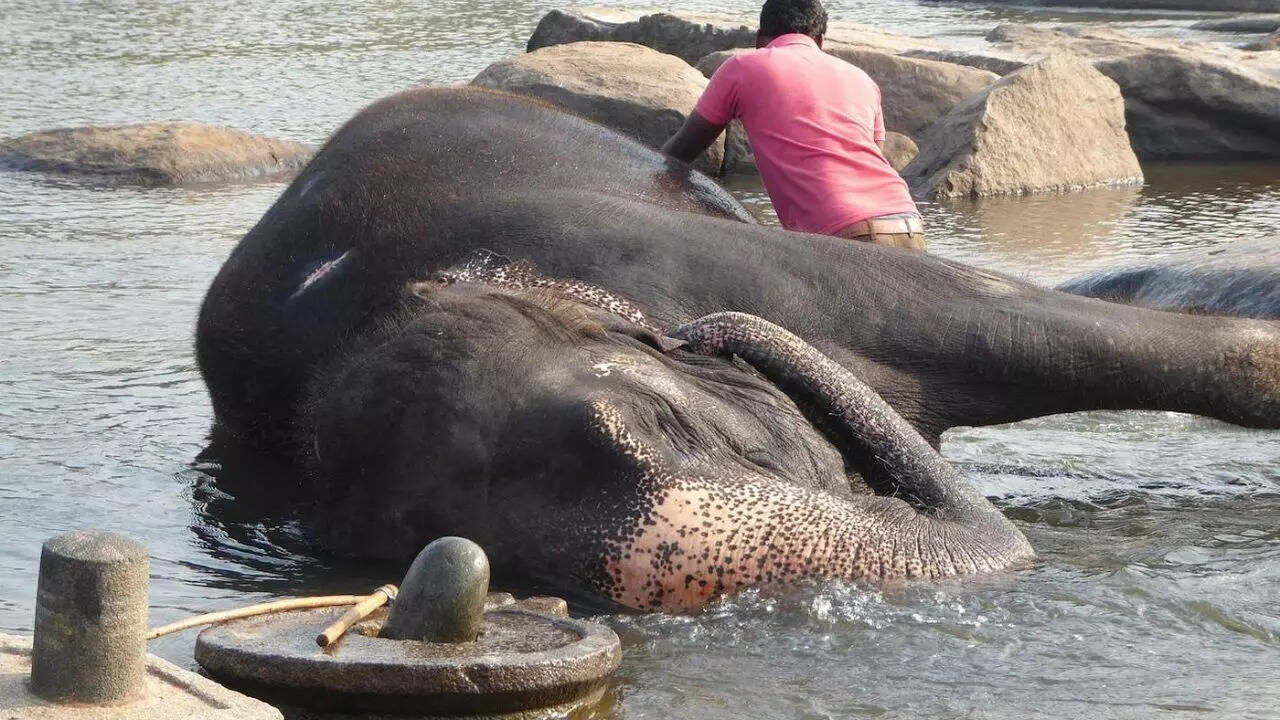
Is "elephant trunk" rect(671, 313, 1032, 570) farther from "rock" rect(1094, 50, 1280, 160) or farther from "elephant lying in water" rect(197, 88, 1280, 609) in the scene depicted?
"rock" rect(1094, 50, 1280, 160)

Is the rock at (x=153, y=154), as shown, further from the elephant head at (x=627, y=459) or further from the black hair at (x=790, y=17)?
the elephant head at (x=627, y=459)

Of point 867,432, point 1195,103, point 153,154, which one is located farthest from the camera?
point 1195,103

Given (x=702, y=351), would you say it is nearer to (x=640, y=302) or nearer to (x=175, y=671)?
(x=640, y=302)

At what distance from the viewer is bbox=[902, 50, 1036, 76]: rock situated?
14.9m

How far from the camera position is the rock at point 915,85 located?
13242mm

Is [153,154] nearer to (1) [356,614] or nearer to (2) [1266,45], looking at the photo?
(1) [356,614]

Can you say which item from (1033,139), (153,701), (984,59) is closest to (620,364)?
(153,701)

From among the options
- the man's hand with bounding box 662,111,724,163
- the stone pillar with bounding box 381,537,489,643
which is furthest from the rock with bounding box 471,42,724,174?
the stone pillar with bounding box 381,537,489,643

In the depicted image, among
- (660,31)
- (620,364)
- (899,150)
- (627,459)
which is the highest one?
(620,364)

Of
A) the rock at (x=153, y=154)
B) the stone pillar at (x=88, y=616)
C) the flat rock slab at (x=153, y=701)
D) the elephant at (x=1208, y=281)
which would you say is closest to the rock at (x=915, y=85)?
the rock at (x=153, y=154)

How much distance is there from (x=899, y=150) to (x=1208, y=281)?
5.90m

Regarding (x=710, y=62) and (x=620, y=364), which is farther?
(x=710, y=62)

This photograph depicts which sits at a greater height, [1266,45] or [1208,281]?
[1208,281]

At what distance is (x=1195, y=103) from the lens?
13156mm
